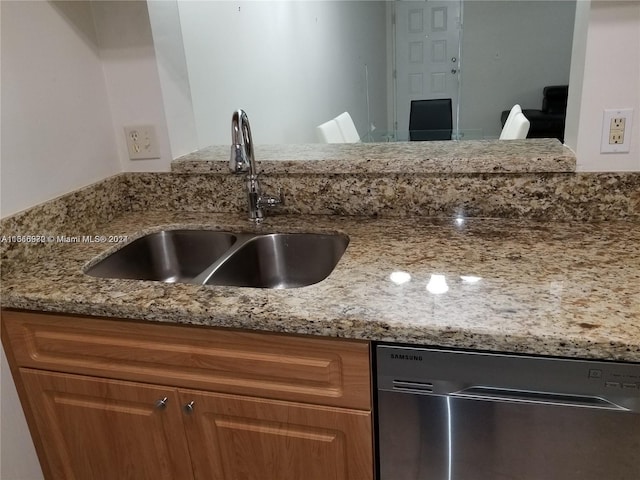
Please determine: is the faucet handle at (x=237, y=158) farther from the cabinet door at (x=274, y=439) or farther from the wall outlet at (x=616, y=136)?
the wall outlet at (x=616, y=136)

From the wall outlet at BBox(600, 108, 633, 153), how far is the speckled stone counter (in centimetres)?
9

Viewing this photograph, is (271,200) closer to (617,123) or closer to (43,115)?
(43,115)

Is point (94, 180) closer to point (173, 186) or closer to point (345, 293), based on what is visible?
point (173, 186)

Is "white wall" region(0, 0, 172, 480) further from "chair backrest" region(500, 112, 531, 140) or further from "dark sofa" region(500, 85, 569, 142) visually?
"dark sofa" region(500, 85, 569, 142)

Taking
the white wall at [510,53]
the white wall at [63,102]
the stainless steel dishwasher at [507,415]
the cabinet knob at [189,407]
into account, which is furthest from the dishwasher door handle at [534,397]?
the white wall at [510,53]

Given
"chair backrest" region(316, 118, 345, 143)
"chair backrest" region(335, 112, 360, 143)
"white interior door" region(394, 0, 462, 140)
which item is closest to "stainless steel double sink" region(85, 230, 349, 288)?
"chair backrest" region(316, 118, 345, 143)

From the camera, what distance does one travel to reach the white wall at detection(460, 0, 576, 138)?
6016 mm

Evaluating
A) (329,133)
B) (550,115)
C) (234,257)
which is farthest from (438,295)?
(550,115)

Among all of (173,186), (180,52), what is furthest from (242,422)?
(180,52)

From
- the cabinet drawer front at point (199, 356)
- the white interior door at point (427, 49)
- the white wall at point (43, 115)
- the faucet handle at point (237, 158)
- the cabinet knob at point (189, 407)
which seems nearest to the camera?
the cabinet drawer front at point (199, 356)

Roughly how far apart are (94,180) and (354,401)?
105 centimetres

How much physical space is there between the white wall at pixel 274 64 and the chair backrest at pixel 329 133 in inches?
9.7

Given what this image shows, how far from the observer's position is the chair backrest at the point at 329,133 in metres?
3.07

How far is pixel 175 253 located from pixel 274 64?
1.86 meters
